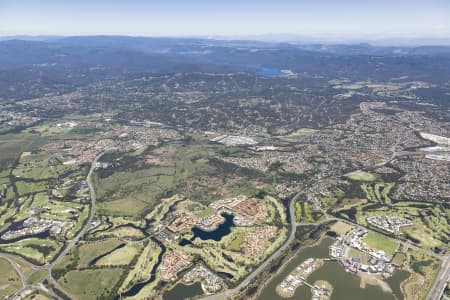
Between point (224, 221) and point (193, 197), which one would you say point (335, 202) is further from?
point (193, 197)

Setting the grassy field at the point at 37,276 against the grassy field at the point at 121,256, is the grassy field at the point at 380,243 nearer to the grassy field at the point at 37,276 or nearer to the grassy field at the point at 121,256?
the grassy field at the point at 121,256

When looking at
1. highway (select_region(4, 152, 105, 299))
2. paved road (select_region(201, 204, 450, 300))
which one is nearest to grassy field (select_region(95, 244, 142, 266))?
highway (select_region(4, 152, 105, 299))

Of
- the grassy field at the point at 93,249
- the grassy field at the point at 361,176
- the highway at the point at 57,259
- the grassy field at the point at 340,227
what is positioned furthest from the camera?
the grassy field at the point at 361,176

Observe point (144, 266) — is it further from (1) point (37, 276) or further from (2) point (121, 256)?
(1) point (37, 276)

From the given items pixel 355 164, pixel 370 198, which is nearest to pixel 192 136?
pixel 355 164

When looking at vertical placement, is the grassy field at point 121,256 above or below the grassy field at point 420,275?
below

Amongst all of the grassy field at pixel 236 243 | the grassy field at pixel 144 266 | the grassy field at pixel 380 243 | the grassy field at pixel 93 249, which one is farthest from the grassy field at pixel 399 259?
the grassy field at pixel 93 249

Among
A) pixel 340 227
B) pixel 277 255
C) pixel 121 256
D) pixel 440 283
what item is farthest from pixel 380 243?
pixel 121 256
